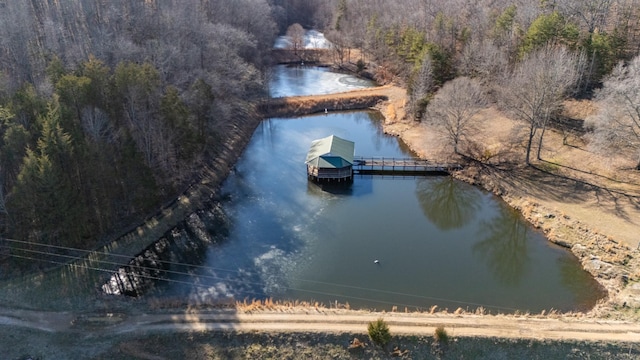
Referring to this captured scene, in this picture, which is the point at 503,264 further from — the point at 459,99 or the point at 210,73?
the point at 210,73

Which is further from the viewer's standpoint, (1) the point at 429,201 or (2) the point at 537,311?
(1) the point at 429,201

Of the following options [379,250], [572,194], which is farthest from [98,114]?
[572,194]

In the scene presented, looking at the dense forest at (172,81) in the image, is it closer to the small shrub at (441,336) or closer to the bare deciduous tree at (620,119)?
the bare deciduous tree at (620,119)

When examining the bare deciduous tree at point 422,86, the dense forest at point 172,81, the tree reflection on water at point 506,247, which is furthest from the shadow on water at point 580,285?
the bare deciduous tree at point 422,86

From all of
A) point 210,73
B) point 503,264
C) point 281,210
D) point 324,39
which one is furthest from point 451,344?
point 324,39

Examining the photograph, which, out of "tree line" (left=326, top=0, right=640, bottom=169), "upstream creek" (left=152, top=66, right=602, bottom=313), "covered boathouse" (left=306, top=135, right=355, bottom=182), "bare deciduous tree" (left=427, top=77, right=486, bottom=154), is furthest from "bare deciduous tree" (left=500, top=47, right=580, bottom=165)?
"covered boathouse" (left=306, top=135, right=355, bottom=182)

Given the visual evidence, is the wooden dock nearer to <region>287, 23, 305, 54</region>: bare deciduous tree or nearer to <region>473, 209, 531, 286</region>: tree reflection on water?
<region>473, 209, 531, 286</region>: tree reflection on water

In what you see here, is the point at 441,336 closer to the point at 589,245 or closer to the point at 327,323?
the point at 327,323
